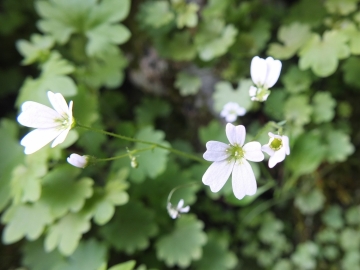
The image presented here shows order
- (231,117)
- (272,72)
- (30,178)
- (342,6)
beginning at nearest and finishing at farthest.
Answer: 1. (272,72)
2. (231,117)
3. (30,178)
4. (342,6)

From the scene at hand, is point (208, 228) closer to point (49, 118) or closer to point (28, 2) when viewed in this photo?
point (49, 118)

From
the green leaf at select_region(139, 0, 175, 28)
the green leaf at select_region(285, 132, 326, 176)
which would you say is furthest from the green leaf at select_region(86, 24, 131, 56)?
the green leaf at select_region(285, 132, 326, 176)

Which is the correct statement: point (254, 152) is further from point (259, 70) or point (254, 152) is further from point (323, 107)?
point (323, 107)

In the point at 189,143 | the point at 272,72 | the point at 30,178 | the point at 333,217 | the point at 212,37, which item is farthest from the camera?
the point at 189,143

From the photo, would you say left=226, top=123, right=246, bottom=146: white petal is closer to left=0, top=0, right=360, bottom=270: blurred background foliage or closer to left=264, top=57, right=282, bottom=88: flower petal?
left=264, top=57, right=282, bottom=88: flower petal

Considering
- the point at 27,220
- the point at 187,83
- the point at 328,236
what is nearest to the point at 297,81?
the point at 187,83

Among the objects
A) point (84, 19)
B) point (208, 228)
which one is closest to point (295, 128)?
point (208, 228)
